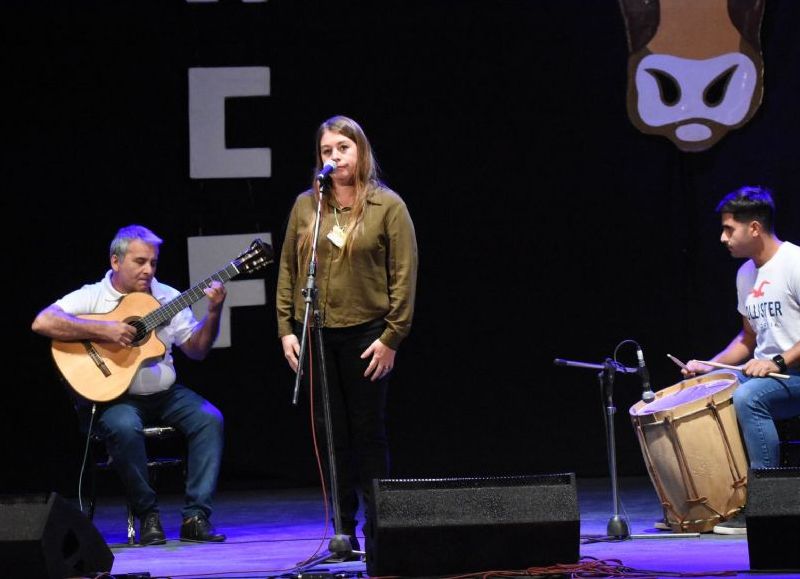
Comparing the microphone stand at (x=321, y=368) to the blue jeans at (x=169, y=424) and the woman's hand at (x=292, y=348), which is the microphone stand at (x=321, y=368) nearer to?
the woman's hand at (x=292, y=348)

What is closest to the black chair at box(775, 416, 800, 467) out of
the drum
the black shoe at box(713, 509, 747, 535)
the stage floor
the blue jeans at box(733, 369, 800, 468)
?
the blue jeans at box(733, 369, 800, 468)

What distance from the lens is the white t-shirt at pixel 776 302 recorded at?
4.79 metres

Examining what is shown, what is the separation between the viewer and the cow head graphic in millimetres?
6137

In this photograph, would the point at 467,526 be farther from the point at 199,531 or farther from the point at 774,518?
the point at 199,531

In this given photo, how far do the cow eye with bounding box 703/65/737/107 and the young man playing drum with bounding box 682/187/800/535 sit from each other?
4.59 ft

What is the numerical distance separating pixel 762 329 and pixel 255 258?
2169mm

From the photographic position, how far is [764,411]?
461 centimetres

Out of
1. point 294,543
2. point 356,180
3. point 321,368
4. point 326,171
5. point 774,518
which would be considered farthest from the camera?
point 294,543

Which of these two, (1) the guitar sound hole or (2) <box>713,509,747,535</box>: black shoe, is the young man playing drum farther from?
(1) the guitar sound hole

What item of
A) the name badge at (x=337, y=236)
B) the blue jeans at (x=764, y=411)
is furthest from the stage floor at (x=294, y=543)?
the name badge at (x=337, y=236)

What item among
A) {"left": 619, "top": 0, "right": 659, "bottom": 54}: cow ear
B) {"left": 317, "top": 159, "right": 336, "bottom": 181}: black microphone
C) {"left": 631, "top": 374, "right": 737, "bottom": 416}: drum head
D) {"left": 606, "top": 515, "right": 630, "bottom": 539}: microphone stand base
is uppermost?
{"left": 619, "top": 0, "right": 659, "bottom": 54}: cow ear

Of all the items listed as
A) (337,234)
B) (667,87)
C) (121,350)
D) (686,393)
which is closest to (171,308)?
(121,350)

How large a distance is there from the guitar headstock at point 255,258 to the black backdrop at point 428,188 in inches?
53.3

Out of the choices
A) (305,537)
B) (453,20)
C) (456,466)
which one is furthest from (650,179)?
(305,537)
